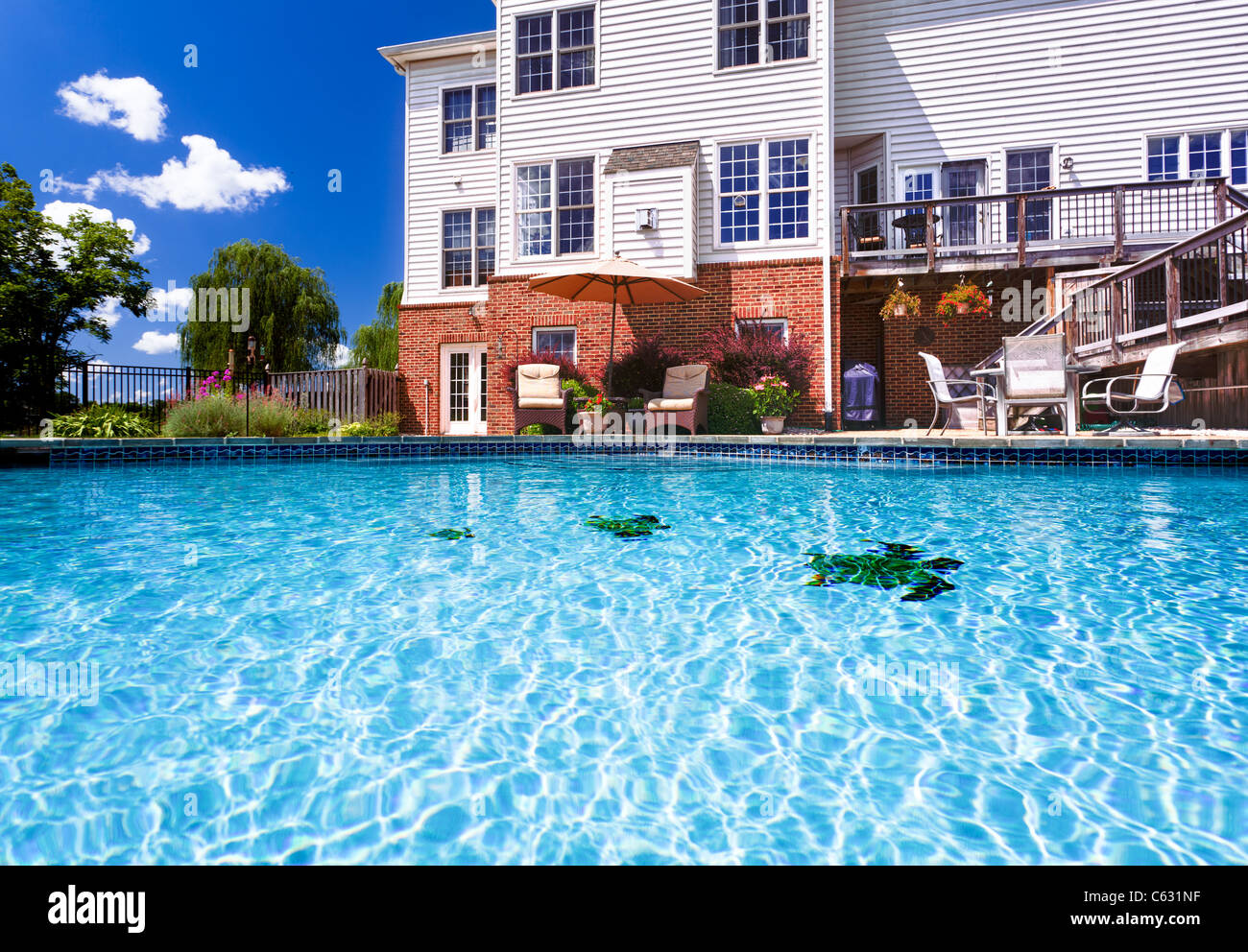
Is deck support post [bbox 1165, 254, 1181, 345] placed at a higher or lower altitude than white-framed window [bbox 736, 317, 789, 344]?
lower

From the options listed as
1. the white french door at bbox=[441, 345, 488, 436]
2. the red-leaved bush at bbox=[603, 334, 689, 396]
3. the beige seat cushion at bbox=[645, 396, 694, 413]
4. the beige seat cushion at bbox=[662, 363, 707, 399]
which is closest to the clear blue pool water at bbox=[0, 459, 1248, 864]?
the beige seat cushion at bbox=[645, 396, 694, 413]

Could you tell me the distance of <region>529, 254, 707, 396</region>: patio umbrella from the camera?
10.6m

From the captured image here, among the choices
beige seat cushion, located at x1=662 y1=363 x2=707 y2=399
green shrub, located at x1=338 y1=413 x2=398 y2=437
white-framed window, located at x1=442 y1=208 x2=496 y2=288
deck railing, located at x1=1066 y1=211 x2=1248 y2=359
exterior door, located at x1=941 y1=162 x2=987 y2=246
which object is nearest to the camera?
deck railing, located at x1=1066 y1=211 x2=1248 y2=359

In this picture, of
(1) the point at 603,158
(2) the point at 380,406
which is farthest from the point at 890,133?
(2) the point at 380,406

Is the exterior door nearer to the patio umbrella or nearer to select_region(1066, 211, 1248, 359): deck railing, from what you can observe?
select_region(1066, 211, 1248, 359): deck railing

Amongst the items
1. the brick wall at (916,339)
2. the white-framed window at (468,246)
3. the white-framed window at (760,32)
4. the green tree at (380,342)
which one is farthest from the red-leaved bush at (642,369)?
the green tree at (380,342)

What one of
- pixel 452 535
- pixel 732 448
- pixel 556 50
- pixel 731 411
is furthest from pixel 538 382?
pixel 452 535

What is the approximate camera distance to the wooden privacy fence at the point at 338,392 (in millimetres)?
13797

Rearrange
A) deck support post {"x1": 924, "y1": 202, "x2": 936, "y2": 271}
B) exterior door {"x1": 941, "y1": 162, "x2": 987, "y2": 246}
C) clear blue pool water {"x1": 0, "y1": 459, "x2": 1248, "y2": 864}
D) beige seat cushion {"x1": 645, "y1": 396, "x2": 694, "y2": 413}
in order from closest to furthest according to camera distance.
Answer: clear blue pool water {"x1": 0, "y1": 459, "x2": 1248, "y2": 864}, beige seat cushion {"x1": 645, "y1": 396, "x2": 694, "y2": 413}, deck support post {"x1": 924, "y1": 202, "x2": 936, "y2": 271}, exterior door {"x1": 941, "y1": 162, "x2": 987, "y2": 246}

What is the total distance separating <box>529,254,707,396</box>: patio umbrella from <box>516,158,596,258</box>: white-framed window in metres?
2.06

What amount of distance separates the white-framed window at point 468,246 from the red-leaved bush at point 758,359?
20.8 feet

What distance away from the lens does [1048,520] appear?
449 cm
